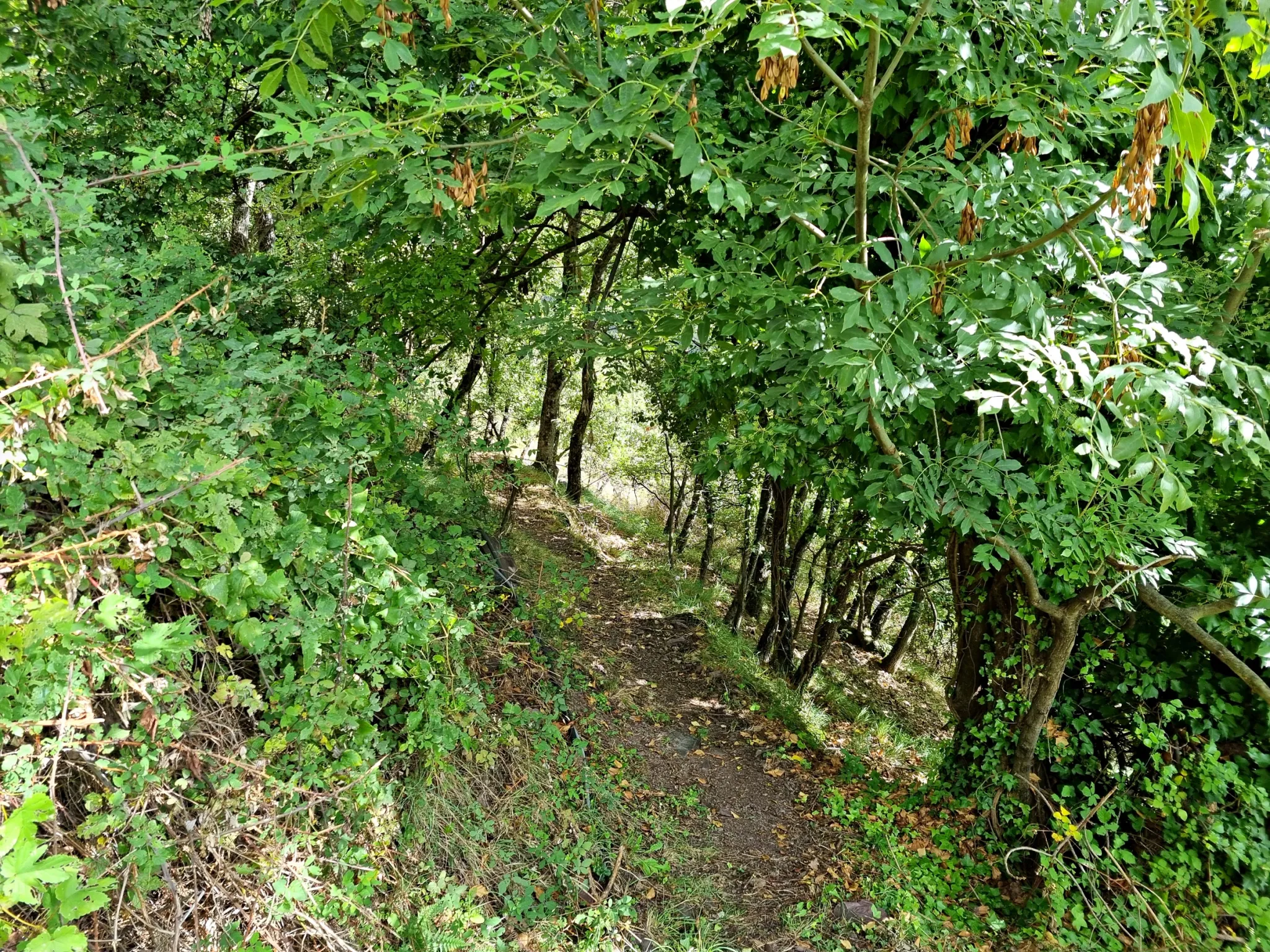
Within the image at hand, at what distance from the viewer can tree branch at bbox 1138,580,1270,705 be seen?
334cm

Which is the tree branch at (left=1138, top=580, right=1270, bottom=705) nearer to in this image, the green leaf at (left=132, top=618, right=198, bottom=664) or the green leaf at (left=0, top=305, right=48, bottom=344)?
the green leaf at (left=132, top=618, right=198, bottom=664)

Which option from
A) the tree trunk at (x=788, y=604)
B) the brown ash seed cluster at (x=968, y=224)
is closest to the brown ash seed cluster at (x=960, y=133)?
the brown ash seed cluster at (x=968, y=224)

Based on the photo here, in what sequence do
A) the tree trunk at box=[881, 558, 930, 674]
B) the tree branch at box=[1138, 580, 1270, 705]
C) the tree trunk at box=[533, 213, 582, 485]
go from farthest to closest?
the tree trunk at box=[533, 213, 582, 485]
the tree trunk at box=[881, 558, 930, 674]
the tree branch at box=[1138, 580, 1270, 705]

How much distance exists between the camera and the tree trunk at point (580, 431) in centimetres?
937

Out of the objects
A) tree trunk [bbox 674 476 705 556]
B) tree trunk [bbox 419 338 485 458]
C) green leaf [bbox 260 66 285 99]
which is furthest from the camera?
tree trunk [bbox 674 476 705 556]

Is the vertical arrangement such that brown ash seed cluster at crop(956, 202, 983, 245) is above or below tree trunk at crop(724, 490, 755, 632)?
above

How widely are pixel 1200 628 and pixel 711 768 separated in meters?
2.94

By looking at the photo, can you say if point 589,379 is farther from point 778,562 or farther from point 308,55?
point 308,55

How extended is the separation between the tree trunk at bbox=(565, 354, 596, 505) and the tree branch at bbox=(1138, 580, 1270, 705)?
6.20 m

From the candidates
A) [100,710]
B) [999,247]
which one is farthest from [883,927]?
[100,710]

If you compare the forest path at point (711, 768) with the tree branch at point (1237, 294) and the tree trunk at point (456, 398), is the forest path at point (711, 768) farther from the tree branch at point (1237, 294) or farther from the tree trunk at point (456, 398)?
the tree branch at point (1237, 294)

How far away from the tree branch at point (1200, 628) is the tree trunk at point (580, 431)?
620 cm

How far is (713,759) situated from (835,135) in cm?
398

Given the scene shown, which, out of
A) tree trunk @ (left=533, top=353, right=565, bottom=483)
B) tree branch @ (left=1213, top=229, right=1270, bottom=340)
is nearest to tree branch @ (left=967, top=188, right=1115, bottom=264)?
tree branch @ (left=1213, top=229, right=1270, bottom=340)
